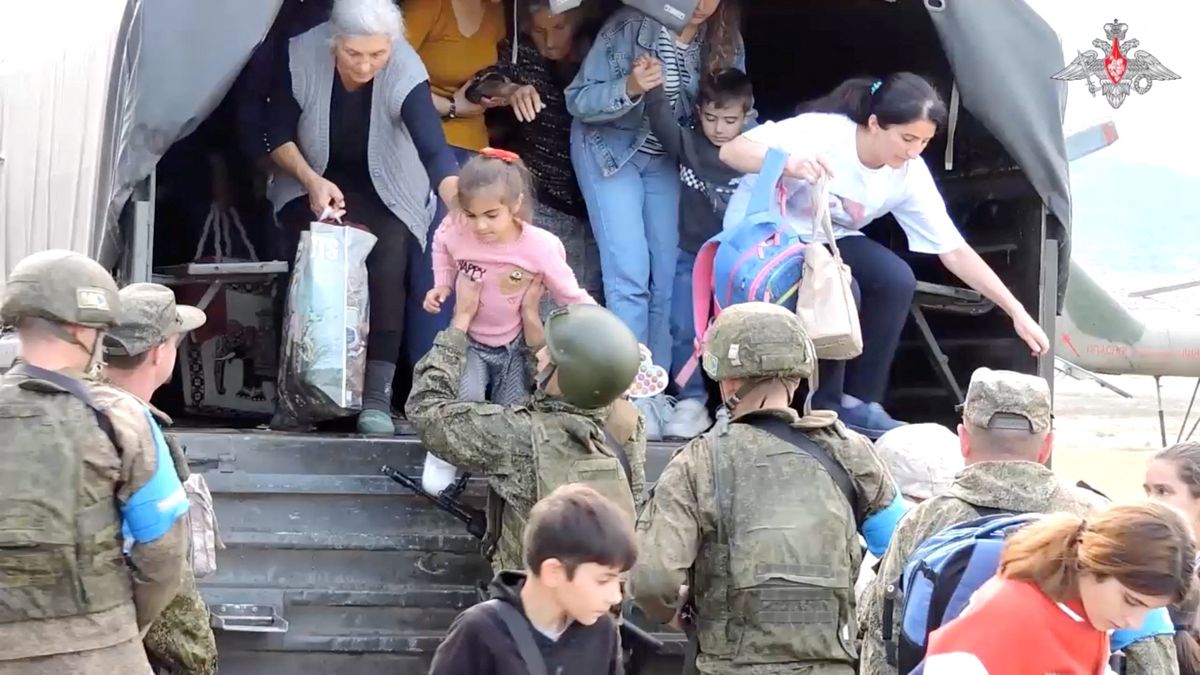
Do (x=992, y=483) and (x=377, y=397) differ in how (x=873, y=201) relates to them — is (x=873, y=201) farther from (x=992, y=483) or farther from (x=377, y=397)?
(x=992, y=483)

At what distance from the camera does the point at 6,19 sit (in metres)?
6.71

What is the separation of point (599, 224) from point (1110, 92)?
4.76m

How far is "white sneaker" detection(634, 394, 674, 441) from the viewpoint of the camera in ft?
17.8

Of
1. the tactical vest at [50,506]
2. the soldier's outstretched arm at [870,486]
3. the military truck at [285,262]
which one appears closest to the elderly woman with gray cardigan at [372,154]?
the military truck at [285,262]

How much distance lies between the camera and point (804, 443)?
376 centimetres

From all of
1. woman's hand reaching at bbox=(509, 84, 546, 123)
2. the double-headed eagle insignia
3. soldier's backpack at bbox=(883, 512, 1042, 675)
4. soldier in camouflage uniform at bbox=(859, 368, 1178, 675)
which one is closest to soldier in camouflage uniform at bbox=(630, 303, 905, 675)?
soldier in camouflage uniform at bbox=(859, 368, 1178, 675)

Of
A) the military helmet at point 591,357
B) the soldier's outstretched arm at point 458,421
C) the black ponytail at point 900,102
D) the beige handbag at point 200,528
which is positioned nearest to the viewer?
the beige handbag at point 200,528

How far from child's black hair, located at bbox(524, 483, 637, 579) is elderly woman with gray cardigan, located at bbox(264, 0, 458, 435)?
2367 millimetres

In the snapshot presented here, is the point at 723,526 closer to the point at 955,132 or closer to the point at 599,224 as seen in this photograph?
the point at 599,224

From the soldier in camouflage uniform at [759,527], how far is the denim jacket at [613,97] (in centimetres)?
208

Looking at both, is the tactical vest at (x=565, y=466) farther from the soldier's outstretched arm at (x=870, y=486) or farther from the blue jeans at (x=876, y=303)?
the blue jeans at (x=876, y=303)

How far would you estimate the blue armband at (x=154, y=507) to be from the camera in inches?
131

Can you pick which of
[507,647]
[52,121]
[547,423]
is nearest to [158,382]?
[547,423]

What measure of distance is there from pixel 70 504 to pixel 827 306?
2.43 meters
